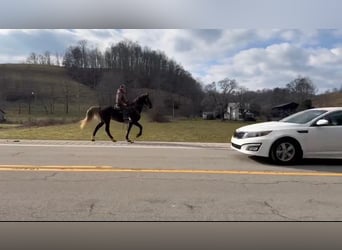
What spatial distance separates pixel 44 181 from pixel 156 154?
4577 mm

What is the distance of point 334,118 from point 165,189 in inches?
215

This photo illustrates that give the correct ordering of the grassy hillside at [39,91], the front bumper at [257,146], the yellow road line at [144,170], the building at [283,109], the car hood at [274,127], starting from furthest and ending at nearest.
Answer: the grassy hillside at [39,91] → the building at [283,109] → the car hood at [274,127] → the front bumper at [257,146] → the yellow road line at [144,170]

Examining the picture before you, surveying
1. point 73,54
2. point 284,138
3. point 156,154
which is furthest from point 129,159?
point 73,54

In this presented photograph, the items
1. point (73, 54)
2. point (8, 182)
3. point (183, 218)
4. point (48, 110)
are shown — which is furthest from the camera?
point (73, 54)

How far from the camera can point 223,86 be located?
58125 millimetres

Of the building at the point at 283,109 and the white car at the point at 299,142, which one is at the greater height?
the building at the point at 283,109

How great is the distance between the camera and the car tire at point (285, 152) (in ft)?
31.3

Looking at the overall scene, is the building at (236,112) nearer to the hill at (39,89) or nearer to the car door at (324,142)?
the hill at (39,89)

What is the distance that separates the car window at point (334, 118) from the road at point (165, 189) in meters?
1.05

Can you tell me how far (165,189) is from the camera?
6.62 meters

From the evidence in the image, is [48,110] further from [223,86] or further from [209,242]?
[209,242]

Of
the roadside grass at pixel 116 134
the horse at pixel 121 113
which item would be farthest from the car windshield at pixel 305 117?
the roadside grass at pixel 116 134

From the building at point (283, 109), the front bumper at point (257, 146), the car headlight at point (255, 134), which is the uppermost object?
the building at point (283, 109)

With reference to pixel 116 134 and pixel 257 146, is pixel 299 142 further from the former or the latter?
pixel 116 134
